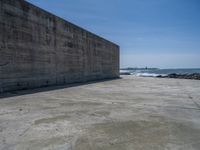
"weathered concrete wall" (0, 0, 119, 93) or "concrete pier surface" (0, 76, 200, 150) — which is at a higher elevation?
"weathered concrete wall" (0, 0, 119, 93)

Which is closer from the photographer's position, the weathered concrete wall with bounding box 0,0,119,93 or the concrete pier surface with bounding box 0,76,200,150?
the concrete pier surface with bounding box 0,76,200,150

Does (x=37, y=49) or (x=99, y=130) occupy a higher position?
(x=37, y=49)

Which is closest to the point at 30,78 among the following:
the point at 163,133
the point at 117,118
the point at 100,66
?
the point at 117,118

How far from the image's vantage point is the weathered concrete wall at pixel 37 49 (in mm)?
6672

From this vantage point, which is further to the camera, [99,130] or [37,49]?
[37,49]

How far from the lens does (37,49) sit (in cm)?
823

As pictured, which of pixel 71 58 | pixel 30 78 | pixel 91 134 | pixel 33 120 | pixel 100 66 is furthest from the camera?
pixel 100 66

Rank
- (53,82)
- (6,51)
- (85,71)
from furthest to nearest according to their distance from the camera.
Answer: (85,71) < (53,82) < (6,51)

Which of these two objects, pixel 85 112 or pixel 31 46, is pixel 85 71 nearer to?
pixel 31 46

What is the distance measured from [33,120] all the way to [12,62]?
4.47 meters

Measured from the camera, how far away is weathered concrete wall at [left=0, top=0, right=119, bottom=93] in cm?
667

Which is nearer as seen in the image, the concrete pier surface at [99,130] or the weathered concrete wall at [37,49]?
the concrete pier surface at [99,130]

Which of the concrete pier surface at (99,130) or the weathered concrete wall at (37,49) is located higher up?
the weathered concrete wall at (37,49)

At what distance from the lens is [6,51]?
21.6 feet
